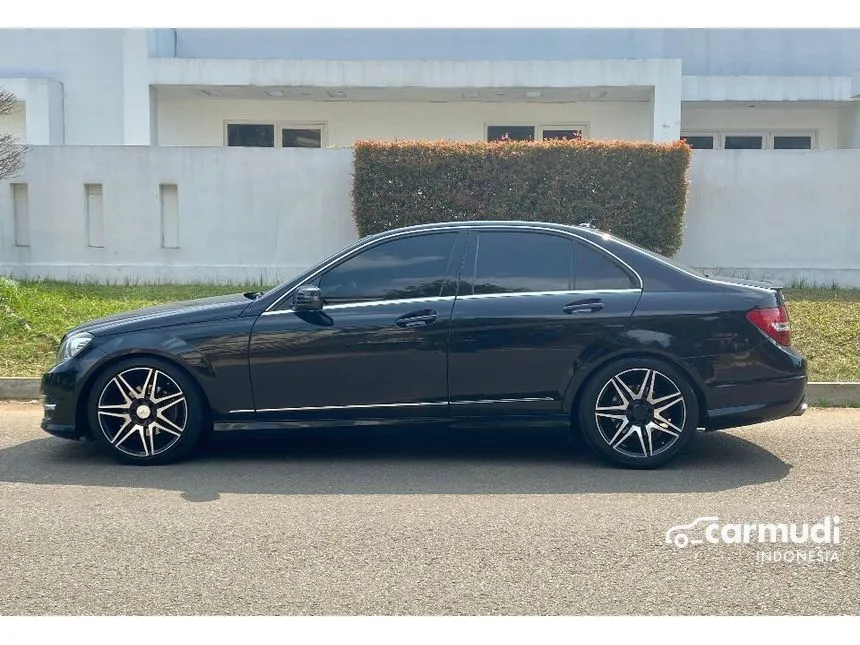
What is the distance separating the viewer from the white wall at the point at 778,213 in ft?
43.9

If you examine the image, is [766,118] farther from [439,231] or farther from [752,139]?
[439,231]

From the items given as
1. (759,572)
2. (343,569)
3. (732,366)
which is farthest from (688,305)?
(343,569)

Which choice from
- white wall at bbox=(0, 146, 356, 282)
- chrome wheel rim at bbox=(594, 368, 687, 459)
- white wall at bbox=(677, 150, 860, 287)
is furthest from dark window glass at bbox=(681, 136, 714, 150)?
chrome wheel rim at bbox=(594, 368, 687, 459)

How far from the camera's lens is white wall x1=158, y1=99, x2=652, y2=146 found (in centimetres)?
1909

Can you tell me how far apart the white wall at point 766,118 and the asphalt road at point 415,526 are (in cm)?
1313

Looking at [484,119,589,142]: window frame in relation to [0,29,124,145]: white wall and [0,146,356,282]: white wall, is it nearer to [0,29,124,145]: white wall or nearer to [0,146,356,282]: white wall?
[0,146,356,282]: white wall

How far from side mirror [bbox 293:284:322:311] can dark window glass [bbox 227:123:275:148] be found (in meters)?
13.8

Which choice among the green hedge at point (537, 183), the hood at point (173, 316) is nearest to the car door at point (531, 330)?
the hood at point (173, 316)

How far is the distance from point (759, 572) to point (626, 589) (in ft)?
2.28

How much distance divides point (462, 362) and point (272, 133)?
1426 centimetres

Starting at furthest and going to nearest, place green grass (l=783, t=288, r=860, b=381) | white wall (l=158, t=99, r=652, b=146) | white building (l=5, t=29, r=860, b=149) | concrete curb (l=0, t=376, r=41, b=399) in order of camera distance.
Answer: white wall (l=158, t=99, r=652, b=146)
white building (l=5, t=29, r=860, b=149)
green grass (l=783, t=288, r=860, b=381)
concrete curb (l=0, t=376, r=41, b=399)

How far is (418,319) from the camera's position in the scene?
6.40 metres

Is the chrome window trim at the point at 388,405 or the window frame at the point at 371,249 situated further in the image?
the window frame at the point at 371,249

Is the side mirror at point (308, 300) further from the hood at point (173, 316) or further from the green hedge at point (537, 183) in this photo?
the green hedge at point (537, 183)
